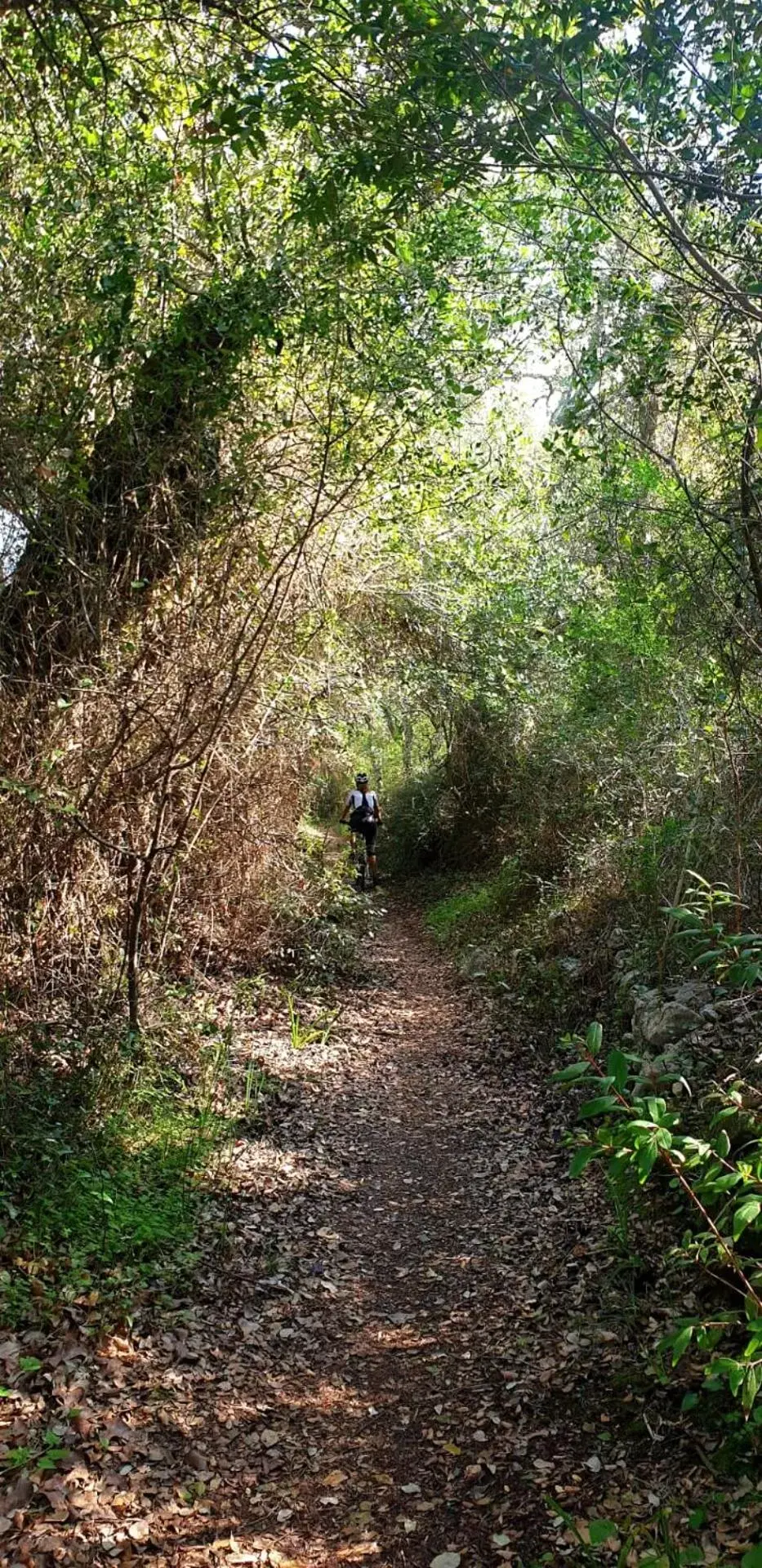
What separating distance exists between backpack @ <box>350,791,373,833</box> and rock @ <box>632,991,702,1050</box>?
829 cm

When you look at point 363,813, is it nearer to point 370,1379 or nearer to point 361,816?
point 361,816

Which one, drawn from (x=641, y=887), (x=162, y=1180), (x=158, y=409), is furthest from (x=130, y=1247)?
(x=158, y=409)

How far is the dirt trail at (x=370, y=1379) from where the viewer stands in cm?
345

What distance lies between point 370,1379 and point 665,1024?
2706mm

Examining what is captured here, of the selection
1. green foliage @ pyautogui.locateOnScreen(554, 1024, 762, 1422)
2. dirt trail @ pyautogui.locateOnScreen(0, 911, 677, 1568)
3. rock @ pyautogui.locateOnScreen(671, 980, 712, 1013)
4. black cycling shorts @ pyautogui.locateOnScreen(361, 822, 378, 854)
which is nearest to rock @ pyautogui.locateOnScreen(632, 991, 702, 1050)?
rock @ pyautogui.locateOnScreen(671, 980, 712, 1013)

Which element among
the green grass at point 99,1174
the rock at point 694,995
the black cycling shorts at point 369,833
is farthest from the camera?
the black cycling shorts at point 369,833

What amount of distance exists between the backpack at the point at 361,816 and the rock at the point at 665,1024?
8288 mm

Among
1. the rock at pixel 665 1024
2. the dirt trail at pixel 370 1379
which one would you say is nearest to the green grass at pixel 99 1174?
the dirt trail at pixel 370 1379

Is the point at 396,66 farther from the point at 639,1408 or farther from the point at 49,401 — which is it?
the point at 639,1408

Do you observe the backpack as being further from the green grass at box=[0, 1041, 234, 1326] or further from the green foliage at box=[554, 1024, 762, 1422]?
the green foliage at box=[554, 1024, 762, 1422]

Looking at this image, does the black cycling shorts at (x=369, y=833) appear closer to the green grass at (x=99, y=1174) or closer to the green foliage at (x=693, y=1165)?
the green grass at (x=99, y=1174)

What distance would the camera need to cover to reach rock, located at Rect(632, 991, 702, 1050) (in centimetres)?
596

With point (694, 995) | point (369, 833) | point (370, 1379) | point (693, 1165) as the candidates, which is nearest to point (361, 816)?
point (369, 833)

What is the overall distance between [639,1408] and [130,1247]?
2.45 m
